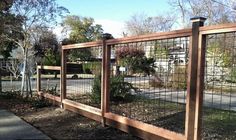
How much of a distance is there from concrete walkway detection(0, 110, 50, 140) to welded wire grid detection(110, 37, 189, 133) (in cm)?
227

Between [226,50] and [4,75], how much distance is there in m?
27.5

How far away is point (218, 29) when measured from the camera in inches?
175

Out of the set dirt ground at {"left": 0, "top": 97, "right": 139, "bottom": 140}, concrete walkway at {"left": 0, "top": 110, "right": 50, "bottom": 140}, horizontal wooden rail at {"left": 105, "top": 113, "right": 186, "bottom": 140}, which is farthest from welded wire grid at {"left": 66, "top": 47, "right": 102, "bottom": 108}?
concrete walkway at {"left": 0, "top": 110, "right": 50, "bottom": 140}

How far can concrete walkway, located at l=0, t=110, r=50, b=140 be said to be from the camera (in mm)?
6219

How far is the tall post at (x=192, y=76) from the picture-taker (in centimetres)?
480

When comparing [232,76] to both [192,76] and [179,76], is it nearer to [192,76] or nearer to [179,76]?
[192,76]

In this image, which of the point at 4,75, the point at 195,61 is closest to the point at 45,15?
the point at 195,61

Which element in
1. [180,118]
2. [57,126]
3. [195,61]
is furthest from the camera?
[180,118]

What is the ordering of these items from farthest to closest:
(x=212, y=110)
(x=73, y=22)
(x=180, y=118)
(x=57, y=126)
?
(x=73, y=22) → (x=212, y=110) → (x=180, y=118) → (x=57, y=126)

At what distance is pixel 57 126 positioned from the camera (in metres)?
7.20

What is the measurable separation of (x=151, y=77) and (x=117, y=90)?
3344 millimetres

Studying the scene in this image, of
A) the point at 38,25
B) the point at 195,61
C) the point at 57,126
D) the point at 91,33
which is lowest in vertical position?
the point at 57,126

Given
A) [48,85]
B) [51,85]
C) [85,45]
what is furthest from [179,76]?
[51,85]

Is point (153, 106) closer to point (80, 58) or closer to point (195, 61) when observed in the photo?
point (80, 58)
